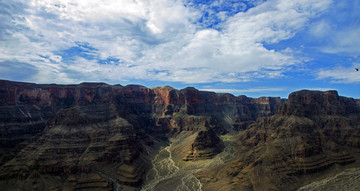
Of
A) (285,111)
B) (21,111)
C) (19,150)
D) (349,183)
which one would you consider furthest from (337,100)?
(21,111)

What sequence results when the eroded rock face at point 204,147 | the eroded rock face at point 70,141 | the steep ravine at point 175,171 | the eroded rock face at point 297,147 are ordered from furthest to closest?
the eroded rock face at point 204,147 → the eroded rock face at point 70,141 → the steep ravine at point 175,171 → the eroded rock face at point 297,147

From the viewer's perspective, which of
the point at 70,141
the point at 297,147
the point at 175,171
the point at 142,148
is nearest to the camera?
the point at 297,147

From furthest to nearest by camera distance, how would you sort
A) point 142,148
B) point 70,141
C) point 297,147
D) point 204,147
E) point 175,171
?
point 204,147
point 142,148
point 70,141
point 175,171
point 297,147

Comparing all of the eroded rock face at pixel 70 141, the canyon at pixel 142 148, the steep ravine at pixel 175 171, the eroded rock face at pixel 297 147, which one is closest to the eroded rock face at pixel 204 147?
the eroded rock face at pixel 70 141

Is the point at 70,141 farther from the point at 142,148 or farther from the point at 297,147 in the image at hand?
the point at 297,147

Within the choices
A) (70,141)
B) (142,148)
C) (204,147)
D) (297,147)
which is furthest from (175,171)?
(297,147)

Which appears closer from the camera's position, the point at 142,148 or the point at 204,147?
the point at 142,148

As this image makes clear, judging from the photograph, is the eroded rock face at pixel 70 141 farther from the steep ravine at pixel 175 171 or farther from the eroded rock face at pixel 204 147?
the steep ravine at pixel 175 171
